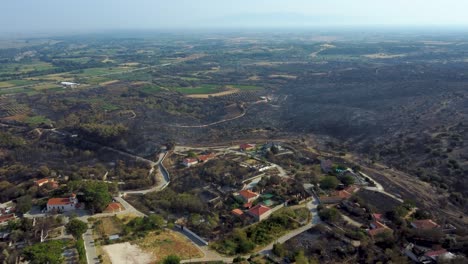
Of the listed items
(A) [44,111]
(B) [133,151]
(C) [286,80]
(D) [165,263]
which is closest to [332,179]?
(D) [165,263]

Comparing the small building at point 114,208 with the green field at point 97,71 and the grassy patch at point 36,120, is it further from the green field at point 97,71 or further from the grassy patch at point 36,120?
the green field at point 97,71

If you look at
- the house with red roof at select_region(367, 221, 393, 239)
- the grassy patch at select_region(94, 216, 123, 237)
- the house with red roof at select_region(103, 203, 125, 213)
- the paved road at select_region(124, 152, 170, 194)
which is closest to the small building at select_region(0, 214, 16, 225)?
the house with red roof at select_region(103, 203, 125, 213)

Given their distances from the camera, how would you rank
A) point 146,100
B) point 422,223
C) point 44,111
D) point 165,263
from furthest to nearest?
point 146,100 < point 44,111 < point 422,223 < point 165,263

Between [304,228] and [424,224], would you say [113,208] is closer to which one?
[304,228]

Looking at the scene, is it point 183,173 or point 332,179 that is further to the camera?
point 183,173

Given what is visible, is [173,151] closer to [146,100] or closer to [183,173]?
[183,173]
